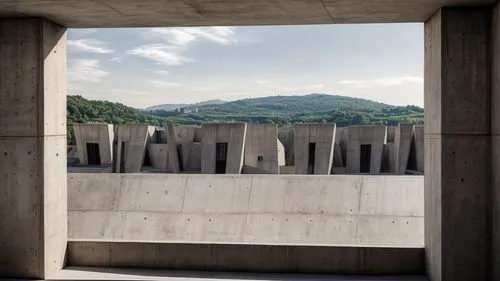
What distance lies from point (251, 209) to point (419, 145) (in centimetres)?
2232

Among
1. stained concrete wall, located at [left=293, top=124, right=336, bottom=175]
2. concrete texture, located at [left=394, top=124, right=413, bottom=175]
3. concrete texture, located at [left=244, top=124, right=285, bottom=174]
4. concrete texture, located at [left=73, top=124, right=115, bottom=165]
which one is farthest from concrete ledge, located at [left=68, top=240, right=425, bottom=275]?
concrete texture, located at [left=73, top=124, right=115, bottom=165]

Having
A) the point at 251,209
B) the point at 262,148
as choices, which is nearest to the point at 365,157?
the point at 262,148

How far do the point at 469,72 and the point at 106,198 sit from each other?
31.8 ft

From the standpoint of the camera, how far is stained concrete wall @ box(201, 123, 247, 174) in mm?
27906

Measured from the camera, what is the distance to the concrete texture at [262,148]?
29312mm

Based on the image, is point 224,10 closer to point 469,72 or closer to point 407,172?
point 469,72

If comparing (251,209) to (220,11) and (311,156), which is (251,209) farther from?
(311,156)

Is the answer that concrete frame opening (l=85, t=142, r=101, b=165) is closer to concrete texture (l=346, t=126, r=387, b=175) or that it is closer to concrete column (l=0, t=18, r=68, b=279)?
concrete texture (l=346, t=126, r=387, b=175)

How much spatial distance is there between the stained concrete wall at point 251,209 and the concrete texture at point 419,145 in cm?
1932

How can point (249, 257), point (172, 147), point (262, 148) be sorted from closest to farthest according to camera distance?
point (249, 257) → point (262, 148) → point (172, 147)

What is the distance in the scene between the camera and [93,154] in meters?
37.5

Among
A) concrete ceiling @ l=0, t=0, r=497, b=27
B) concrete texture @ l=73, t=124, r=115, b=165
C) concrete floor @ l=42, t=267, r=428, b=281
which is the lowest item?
concrete floor @ l=42, t=267, r=428, b=281

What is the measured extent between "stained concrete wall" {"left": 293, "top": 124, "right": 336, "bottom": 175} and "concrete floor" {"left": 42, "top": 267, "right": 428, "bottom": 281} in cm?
2113

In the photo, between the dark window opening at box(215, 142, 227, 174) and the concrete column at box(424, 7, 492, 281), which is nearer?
the concrete column at box(424, 7, 492, 281)
